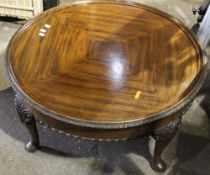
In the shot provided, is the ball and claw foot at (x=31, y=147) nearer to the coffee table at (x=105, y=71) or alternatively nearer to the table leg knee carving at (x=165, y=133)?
the coffee table at (x=105, y=71)

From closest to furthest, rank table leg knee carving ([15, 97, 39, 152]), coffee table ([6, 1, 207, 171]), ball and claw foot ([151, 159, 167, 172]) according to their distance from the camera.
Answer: coffee table ([6, 1, 207, 171]) → table leg knee carving ([15, 97, 39, 152]) → ball and claw foot ([151, 159, 167, 172])

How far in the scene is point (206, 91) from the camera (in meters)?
1.60

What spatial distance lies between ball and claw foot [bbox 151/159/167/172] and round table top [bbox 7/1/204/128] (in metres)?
0.35

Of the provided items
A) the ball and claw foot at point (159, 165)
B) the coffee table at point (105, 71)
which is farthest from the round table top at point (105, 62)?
the ball and claw foot at point (159, 165)

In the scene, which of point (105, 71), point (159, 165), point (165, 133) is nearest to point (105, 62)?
point (105, 71)

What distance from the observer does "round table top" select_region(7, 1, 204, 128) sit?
3.22 feet

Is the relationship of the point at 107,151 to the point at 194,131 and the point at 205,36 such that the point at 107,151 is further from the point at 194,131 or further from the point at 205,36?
the point at 205,36

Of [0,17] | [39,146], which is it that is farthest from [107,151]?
[0,17]

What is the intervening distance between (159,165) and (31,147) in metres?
0.49

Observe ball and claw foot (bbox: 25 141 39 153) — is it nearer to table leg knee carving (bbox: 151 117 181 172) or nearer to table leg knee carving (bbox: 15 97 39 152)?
table leg knee carving (bbox: 15 97 39 152)

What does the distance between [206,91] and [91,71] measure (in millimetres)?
746

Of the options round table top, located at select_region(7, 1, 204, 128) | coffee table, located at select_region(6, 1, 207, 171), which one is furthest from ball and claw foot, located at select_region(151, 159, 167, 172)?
round table top, located at select_region(7, 1, 204, 128)

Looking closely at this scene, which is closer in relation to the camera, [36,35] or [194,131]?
[36,35]

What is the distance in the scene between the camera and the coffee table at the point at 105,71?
0.97m
